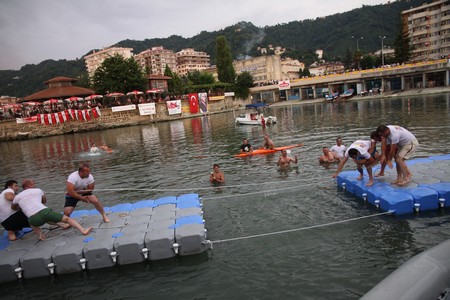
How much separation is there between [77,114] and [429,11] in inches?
3767

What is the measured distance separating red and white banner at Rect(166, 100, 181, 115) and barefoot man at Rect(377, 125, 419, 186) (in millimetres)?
60715

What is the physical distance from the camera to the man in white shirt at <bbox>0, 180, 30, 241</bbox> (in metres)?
8.66

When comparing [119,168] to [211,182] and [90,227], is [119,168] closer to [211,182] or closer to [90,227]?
[211,182]

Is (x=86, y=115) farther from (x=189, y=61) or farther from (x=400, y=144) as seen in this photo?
(x=189, y=61)

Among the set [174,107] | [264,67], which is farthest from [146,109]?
[264,67]

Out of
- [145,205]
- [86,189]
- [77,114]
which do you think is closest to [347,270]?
[145,205]

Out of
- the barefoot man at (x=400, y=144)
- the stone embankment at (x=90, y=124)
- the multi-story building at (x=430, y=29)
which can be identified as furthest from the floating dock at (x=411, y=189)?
the multi-story building at (x=430, y=29)

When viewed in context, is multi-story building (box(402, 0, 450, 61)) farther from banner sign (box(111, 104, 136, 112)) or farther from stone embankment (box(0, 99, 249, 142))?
banner sign (box(111, 104, 136, 112))

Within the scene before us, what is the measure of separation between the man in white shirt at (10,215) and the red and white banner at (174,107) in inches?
2347

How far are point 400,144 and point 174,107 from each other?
6146 centimetres

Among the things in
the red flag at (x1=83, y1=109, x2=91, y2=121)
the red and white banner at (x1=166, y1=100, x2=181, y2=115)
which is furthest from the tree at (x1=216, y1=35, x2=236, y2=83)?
the red flag at (x1=83, y1=109, x2=91, y2=121)

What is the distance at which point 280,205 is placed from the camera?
1083 centimetres

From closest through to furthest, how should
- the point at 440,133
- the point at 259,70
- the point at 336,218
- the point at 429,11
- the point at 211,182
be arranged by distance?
1. the point at 336,218
2. the point at 211,182
3. the point at 440,133
4. the point at 429,11
5. the point at 259,70

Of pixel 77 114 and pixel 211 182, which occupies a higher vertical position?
pixel 77 114
